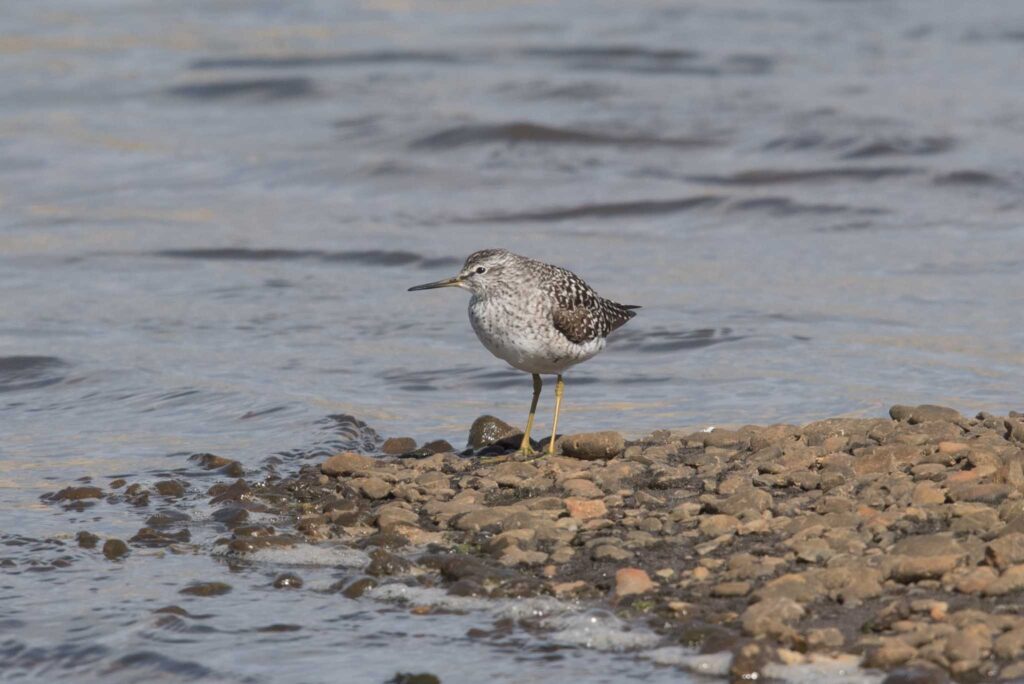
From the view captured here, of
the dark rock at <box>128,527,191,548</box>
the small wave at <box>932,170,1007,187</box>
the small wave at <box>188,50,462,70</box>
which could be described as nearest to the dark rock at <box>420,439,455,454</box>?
the dark rock at <box>128,527,191,548</box>

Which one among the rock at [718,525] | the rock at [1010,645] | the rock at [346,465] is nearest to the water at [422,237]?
the rock at [346,465]

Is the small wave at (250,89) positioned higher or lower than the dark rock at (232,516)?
higher

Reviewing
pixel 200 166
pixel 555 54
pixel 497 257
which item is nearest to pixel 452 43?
pixel 555 54

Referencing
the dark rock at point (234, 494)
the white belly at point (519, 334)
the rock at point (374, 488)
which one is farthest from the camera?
the white belly at point (519, 334)

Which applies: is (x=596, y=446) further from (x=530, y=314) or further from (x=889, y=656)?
(x=889, y=656)

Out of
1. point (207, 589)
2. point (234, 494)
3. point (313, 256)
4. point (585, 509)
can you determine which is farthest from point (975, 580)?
point (313, 256)

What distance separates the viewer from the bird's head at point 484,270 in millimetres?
8648

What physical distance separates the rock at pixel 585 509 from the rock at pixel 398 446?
2112 millimetres

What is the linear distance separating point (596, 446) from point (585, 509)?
1014mm

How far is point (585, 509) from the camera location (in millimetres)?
7316

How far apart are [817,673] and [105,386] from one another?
6.89 meters

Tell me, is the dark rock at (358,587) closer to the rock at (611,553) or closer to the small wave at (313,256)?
the rock at (611,553)

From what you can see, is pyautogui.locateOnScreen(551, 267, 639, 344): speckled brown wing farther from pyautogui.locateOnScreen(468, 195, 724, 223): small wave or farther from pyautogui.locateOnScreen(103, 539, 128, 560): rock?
pyautogui.locateOnScreen(468, 195, 724, 223): small wave

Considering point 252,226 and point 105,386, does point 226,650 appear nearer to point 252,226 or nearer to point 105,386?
point 105,386
